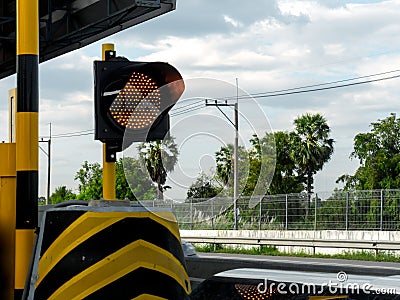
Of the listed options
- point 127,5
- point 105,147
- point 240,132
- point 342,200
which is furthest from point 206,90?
point 342,200

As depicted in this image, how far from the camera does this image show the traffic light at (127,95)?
395 centimetres

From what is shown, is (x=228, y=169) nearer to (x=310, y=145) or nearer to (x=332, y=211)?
A: (x=332, y=211)

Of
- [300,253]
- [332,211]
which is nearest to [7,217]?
[300,253]

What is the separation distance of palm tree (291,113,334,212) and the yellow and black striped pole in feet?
242

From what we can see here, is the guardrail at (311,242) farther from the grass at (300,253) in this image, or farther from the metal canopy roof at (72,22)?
the metal canopy roof at (72,22)

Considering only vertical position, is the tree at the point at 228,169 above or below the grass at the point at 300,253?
above

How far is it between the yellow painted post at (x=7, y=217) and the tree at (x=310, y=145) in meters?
73.9

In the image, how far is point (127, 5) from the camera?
954cm

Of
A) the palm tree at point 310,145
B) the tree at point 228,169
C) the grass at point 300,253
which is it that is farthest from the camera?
the palm tree at point 310,145

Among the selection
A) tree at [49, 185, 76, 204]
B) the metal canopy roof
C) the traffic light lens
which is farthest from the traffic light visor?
tree at [49, 185, 76, 204]

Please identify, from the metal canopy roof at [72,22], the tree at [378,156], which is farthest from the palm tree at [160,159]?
the tree at [378,156]

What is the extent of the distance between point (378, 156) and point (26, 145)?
68022 millimetres

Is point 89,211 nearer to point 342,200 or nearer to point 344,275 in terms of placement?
point 344,275

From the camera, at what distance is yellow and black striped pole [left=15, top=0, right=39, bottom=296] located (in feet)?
14.8
